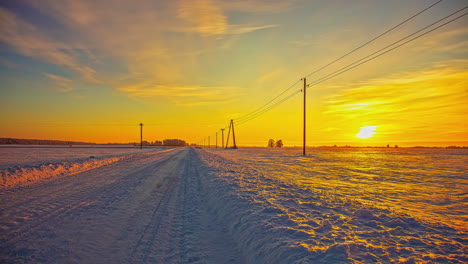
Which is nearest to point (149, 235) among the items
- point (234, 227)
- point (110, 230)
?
point (110, 230)

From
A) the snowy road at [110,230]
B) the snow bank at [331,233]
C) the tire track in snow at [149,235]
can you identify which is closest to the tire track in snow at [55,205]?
the snowy road at [110,230]

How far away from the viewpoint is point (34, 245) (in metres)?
Answer: 4.47

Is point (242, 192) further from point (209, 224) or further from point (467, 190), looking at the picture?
point (467, 190)

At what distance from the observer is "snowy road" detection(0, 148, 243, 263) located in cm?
419

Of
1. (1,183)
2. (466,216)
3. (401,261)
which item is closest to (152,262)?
(401,261)

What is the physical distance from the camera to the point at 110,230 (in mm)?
5363

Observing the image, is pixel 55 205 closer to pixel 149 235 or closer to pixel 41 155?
pixel 149 235

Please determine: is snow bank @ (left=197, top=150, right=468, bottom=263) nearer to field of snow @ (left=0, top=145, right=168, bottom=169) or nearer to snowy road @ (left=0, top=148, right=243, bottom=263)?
snowy road @ (left=0, top=148, right=243, bottom=263)

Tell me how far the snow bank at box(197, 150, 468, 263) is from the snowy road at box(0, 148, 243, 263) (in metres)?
0.59

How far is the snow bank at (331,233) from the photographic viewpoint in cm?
389

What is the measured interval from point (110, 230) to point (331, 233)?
5.03 m

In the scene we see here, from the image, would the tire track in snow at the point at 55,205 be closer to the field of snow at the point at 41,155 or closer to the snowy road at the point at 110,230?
the snowy road at the point at 110,230

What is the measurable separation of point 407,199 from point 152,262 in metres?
9.08

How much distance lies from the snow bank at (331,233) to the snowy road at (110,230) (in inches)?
23.2
